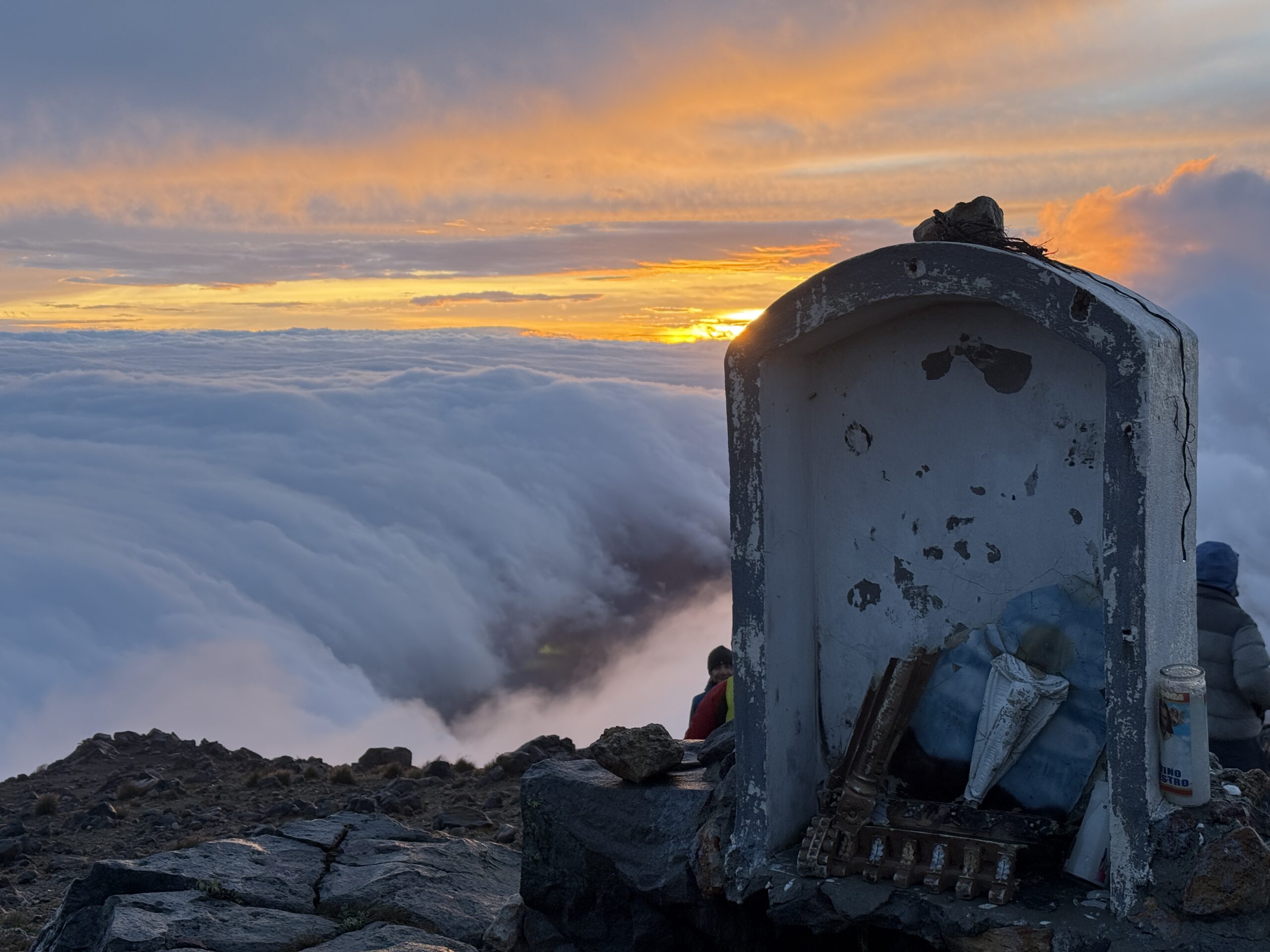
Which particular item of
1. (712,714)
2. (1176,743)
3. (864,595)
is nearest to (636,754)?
(712,714)

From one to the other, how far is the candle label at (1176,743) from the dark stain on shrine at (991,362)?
56.8 inches

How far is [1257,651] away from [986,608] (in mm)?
2073

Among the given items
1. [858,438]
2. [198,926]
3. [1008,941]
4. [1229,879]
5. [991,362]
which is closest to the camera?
[1229,879]

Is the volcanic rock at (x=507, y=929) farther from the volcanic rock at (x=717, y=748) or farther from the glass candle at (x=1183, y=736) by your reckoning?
the glass candle at (x=1183, y=736)

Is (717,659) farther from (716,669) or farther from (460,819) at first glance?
(460,819)

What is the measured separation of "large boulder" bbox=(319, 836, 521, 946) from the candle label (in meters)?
4.01

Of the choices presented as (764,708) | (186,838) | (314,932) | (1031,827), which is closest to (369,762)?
(186,838)

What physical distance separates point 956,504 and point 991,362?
2.20 ft

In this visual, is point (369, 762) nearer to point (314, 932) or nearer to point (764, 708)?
point (314, 932)

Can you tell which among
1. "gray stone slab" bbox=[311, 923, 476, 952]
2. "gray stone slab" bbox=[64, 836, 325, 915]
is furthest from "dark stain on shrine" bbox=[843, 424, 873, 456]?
"gray stone slab" bbox=[64, 836, 325, 915]

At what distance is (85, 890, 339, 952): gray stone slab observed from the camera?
5797 mm

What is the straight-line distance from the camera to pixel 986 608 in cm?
515

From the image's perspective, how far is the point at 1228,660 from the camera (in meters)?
6.23

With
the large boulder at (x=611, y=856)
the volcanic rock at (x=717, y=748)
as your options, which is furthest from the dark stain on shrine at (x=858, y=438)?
the large boulder at (x=611, y=856)
